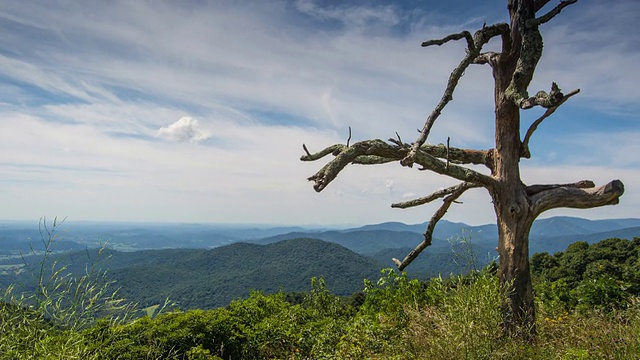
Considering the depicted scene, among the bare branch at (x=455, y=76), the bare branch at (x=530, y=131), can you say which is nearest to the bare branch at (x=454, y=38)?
the bare branch at (x=455, y=76)

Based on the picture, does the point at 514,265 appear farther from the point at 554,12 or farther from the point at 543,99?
the point at 554,12

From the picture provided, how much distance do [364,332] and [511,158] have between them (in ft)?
11.4

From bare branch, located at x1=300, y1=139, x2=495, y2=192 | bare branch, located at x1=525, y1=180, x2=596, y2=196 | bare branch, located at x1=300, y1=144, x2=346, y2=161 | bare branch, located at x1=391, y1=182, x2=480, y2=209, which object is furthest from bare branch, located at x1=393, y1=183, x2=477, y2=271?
bare branch, located at x1=300, y1=144, x2=346, y2=161

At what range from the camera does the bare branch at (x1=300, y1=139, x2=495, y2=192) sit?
4.40 meters

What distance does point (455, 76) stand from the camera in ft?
17.6

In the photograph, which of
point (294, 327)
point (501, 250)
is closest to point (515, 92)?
point (501, 250)

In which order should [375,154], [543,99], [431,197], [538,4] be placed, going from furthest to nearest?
[431,197]
[538,4]
[375,154]
[543,99]

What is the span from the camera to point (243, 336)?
20.3ft

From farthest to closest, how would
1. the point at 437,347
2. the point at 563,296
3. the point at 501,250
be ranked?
the point at 563,296 → the point at 501,250 → the point at 437,347

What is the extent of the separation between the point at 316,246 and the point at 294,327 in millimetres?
195132

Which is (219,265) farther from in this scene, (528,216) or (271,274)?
(528,216)

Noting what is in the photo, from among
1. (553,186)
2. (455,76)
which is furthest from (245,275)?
(455,76)

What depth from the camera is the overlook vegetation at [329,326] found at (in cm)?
331

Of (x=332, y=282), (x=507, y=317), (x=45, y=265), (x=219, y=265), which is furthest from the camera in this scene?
(x=219, y=265)
